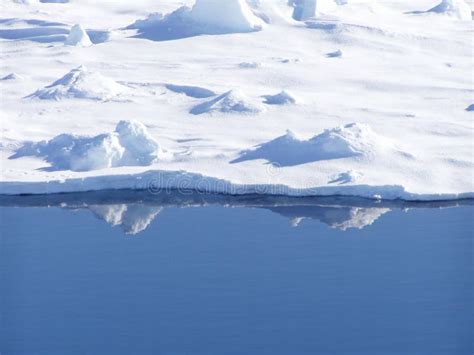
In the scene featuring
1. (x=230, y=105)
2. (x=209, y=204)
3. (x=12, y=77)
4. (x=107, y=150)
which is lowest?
(x=12, y=77)

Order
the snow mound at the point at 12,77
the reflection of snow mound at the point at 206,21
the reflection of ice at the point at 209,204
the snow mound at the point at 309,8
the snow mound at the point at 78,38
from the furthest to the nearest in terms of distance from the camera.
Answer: the snow mound at the point at 309,8 < the reflection of snow mound at the point at 206,21 < the snow mound at the point at 78,38 < the snow mound at the point at 12,77 < the reflection of ice at the point at 209,204

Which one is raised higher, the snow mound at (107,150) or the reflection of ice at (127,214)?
the snow mound at (107,150)

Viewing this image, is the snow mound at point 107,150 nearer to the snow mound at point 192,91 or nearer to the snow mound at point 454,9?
the snow mound at point 192,91

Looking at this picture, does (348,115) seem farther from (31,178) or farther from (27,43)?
(27,43)

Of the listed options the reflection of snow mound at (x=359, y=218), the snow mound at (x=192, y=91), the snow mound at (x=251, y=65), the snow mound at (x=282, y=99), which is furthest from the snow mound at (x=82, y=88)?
the reflection of snow mound at (x=359, y=218)

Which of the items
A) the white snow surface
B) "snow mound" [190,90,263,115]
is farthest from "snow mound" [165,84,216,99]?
"snow mound" [190,90,263,115]

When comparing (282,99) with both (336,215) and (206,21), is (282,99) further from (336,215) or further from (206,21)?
(206,21)

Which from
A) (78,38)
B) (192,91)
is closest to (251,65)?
(192,91)
